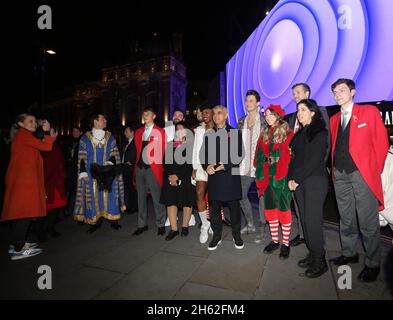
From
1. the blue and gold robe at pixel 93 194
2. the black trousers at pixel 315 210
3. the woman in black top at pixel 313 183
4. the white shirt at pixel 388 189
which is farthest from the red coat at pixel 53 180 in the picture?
the white shirt at pixel 388 189

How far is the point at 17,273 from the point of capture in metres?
2.77

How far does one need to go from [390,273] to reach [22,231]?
15.6ft

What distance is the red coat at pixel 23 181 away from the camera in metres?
3.26

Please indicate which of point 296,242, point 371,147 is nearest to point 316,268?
point 296,242

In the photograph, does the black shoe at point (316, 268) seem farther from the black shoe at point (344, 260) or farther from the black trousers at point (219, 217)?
the black trousers at point (219, 217)

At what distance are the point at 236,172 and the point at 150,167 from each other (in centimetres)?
158

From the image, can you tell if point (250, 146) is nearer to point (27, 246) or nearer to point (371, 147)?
point (371, 147)

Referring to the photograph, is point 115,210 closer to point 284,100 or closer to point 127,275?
point 127,275

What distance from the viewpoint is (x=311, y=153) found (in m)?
2.63

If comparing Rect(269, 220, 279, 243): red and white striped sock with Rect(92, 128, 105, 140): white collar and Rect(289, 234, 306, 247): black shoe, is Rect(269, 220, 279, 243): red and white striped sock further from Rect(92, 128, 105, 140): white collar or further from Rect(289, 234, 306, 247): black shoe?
Rect(92, 128, 105, 140): white collar

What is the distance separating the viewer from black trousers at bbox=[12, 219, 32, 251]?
3.27 m
